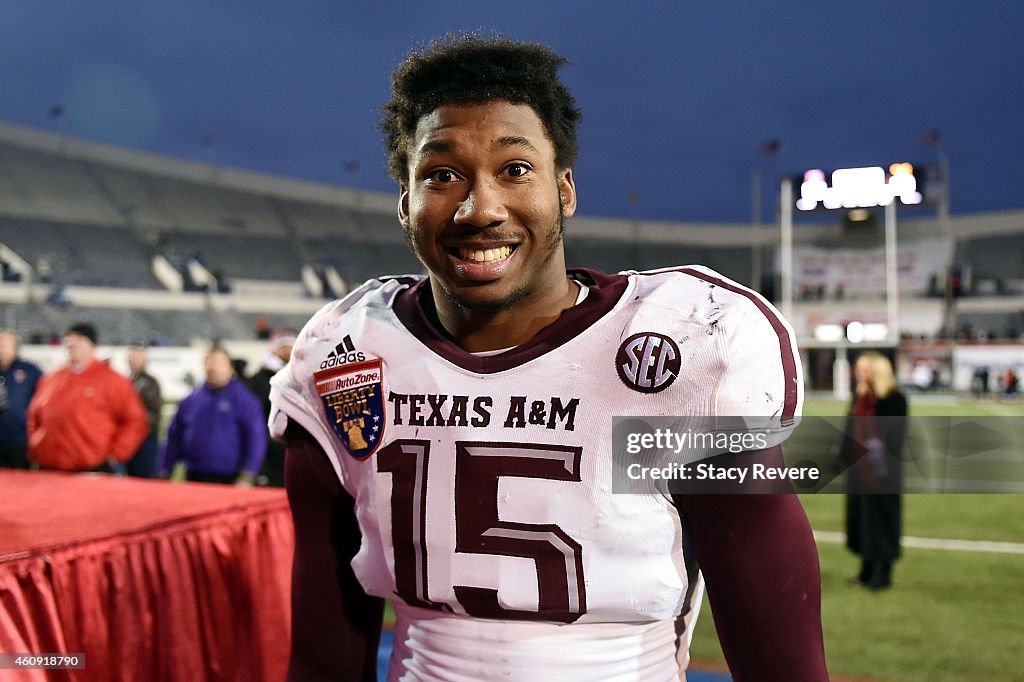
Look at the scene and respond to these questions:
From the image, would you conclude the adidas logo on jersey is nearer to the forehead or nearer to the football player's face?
the football player's face

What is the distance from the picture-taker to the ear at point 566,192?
1081mm

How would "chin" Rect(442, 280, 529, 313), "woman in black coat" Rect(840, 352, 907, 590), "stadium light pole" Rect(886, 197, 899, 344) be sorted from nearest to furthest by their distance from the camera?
"chin" Rect(442, 280, 529, 313) < "woman in black coat" Rect(840, 352, 907, 590) < "stadium light pole" Rect(886, 197, 899, 344)

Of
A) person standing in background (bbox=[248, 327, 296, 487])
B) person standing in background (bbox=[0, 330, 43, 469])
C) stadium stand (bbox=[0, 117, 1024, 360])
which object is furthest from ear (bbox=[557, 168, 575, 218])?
stadium stand (bbox=[0, 117, 1024, 360])

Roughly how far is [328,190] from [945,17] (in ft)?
118

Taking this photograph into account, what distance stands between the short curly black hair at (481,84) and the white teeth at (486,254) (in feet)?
0.55

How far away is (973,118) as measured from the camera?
51.3 m

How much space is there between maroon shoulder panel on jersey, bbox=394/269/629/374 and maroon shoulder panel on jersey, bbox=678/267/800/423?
0.49 feet

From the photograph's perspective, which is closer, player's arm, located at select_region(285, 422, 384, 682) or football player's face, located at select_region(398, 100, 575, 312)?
football player's face, located at select_region(398, 100, 575, 312)

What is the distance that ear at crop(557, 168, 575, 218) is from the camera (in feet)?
3.55

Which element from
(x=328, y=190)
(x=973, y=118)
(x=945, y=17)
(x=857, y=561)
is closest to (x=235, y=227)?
(x=328, y=190)

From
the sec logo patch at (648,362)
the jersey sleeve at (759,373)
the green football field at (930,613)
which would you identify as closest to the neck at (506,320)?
the sec logo patch at (648,362)

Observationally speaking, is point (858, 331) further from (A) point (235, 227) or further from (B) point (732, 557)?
(B) point (732, 557)

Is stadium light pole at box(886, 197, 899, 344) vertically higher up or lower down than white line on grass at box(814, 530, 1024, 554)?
higher up

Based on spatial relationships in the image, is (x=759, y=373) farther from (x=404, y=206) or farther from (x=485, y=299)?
(x=404, y=206)
